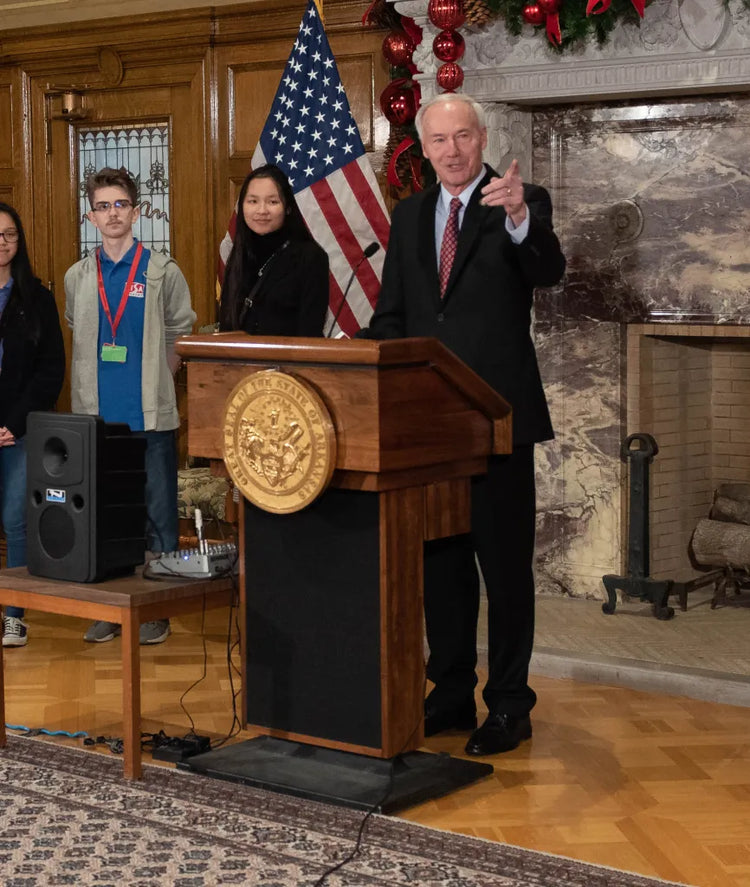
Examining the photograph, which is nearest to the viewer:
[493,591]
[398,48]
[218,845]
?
[218,845]

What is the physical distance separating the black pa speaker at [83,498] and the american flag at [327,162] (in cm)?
203

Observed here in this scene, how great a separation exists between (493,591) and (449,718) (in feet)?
1.34

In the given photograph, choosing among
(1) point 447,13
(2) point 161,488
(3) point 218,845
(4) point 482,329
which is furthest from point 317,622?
(1) point 447,13

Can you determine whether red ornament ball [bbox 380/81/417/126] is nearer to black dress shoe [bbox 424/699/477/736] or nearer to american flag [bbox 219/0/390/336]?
american flag [bbox 219/0/390/336]

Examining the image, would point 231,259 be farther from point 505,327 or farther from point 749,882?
point 749,882

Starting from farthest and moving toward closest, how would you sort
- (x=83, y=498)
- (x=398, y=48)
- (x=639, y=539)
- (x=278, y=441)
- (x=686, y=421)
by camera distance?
(x=686, y=421) < (x=398, y=48) < (x=639, y=539) < (x=83, y=498) < (x=278, y=441)

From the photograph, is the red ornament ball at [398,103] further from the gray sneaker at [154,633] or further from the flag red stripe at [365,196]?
the gray sneaker at [154,633]

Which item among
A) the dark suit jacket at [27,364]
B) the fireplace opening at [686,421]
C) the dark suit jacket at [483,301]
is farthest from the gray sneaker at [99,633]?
the fireplace opening at [686,421]

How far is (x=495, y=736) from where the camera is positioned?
368cm

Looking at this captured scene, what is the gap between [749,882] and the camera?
9.37 feet

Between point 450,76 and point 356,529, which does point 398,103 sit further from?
point 356,529

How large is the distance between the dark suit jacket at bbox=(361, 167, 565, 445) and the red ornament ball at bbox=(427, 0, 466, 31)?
5.46ft

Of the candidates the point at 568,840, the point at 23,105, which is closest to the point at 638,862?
the point at 568,840

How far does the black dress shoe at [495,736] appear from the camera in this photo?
3666 millimetres
